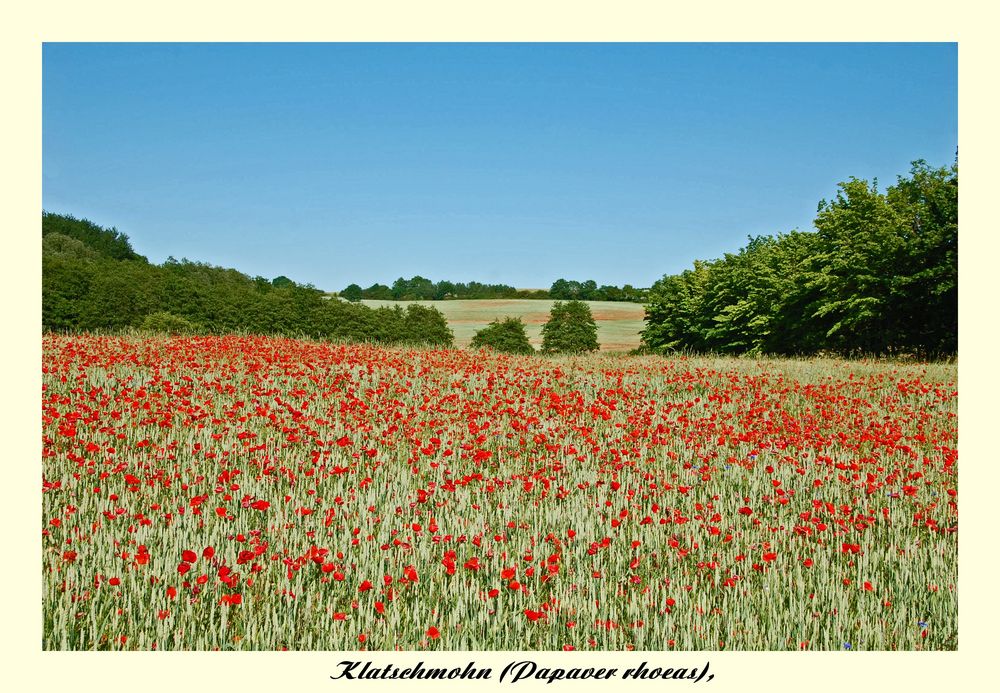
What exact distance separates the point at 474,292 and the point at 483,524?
225 feet

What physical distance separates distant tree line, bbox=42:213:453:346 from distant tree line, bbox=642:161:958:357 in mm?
14658

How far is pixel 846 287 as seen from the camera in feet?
81.5

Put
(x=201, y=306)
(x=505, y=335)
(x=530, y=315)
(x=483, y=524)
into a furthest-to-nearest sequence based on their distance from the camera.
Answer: (x=530, y=315) → (x=505, y=335) → (x=201, y=306) → (x=483, y=524)

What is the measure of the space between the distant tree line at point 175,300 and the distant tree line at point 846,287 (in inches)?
577

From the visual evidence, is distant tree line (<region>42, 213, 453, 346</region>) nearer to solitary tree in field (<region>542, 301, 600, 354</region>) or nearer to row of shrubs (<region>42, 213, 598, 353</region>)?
row of shrubs (<region>42, 213, 598, 353</region>)

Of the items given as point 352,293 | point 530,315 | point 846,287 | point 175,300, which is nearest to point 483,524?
point 846,287

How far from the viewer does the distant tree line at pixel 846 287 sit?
18844 mm

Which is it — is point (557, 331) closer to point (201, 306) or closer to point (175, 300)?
point (201, 306)

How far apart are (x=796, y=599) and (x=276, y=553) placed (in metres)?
2.89

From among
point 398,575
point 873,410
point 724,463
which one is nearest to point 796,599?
point 398,575

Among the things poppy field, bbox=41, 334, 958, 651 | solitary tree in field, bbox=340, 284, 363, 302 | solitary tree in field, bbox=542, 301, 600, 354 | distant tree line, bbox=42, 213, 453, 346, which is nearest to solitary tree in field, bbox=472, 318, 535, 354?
solitary tree in field, bbox=542, 301, 600, 354

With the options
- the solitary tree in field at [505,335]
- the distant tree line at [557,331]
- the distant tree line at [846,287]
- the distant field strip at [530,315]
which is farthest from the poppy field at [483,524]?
the distant field strip at [530,315]

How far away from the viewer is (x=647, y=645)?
10.7ft

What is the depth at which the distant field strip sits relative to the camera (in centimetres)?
6366
